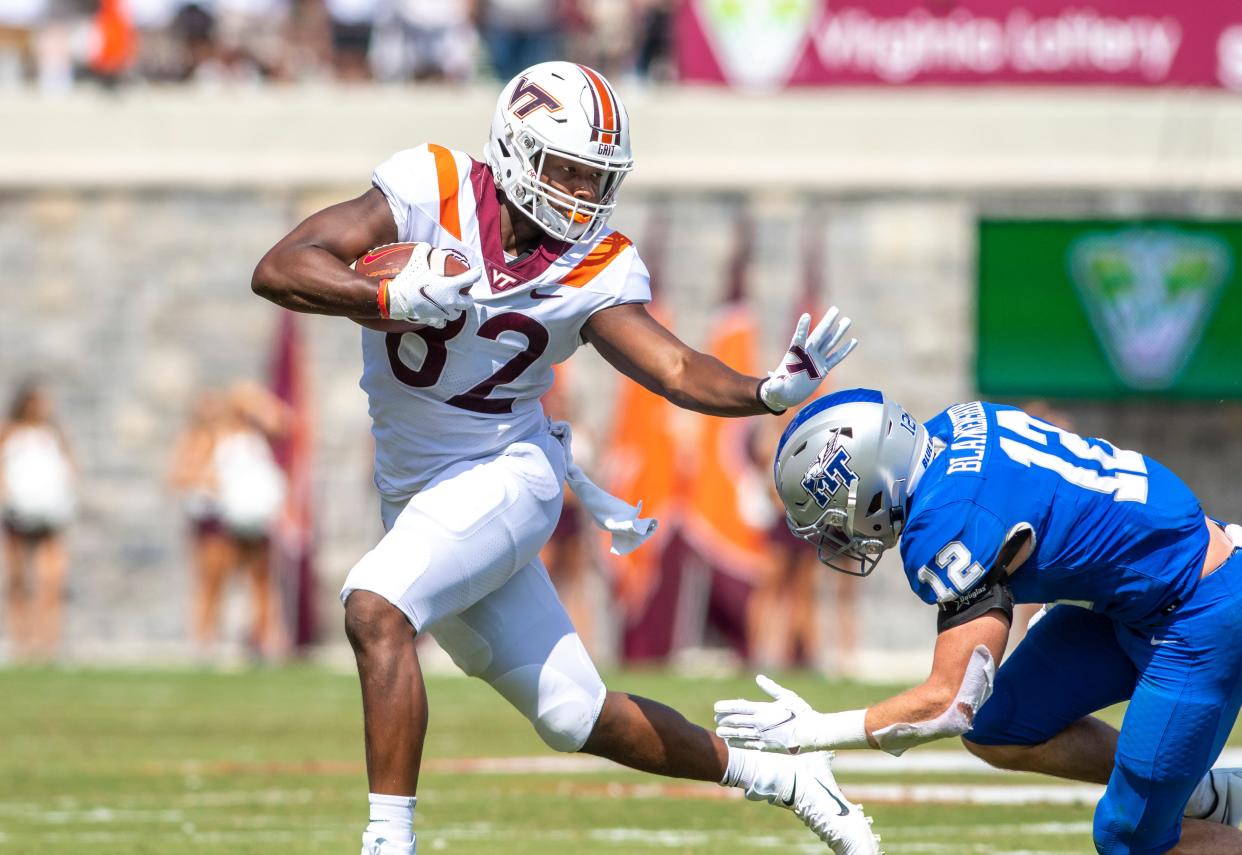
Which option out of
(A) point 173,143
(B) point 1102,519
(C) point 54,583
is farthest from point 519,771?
(A) point 173,143

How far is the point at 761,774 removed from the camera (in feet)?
16.5

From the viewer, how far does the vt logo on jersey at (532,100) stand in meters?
5.00

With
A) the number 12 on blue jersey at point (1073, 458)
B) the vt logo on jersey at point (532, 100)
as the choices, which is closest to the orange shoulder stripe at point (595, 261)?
the vt logo on jersey at point (532, 100)

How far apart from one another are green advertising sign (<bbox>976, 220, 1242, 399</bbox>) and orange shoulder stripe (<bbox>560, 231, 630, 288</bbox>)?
34.0 ft

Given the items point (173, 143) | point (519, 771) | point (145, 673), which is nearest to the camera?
point (519, 771)

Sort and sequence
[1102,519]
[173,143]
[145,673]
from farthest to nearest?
[173,143] < [145,673] < [1102,519]

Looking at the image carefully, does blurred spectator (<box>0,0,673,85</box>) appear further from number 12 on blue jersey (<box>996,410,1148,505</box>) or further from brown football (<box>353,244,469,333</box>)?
number 12 on blue jersey (<box>996,410,1148,505</box>)

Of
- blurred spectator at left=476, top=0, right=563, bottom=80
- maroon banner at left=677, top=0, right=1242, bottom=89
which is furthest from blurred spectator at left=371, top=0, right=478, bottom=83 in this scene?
maroon banner at left=677, top=0, right=1242, bottom=89

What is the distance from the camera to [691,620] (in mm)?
14922

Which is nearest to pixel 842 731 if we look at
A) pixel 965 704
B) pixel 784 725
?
pixel 784 725

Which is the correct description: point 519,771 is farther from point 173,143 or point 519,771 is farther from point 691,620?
point 173,143

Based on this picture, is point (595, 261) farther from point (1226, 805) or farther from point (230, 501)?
point (230, 501)

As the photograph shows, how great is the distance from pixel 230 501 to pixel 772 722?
33.8ft

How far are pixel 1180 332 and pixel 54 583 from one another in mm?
8780
